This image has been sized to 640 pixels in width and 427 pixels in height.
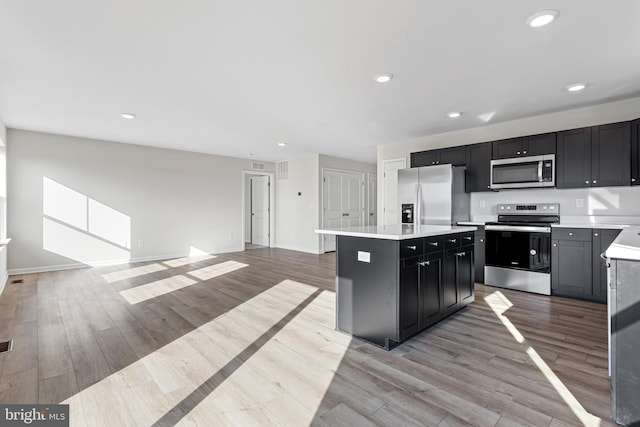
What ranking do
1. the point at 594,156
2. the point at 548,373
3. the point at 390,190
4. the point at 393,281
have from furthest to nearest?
the point at 390,190
the point at 594,156
the point at 393,281
the point at 548,373

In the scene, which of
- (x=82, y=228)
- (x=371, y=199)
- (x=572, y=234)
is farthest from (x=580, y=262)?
(x=82, y=228)

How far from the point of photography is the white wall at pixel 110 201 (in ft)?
17.0

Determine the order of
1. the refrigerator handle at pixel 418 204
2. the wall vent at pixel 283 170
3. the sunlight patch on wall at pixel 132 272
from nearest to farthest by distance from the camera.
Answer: the sunlight patch on wall at pixel 132 272, the refrigerator handle at pixel 418 204, the wall vent at pixel 283 170

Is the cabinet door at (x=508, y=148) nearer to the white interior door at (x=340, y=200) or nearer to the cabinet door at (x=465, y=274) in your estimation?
the cabinet door at (x=465, y=274)

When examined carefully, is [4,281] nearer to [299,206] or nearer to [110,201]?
[110,201]

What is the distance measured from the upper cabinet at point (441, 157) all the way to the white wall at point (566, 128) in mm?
335

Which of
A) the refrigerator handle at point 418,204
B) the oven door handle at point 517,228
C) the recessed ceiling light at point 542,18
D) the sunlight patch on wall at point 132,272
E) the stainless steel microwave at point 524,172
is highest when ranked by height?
the recessed ceiling light at point 542,18

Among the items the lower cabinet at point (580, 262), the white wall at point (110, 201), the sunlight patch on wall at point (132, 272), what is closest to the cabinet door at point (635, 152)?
the lower cabinet at point (580, 262)

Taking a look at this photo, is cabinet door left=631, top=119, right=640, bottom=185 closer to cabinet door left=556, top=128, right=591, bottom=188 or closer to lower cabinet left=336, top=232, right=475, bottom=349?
cabinet door left=556, top=128, right=591, bottom=188

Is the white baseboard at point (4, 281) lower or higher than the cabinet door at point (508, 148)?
lower

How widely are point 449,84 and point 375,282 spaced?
2325mm

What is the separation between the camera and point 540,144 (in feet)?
13.8

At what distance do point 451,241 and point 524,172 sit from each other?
7.10ft

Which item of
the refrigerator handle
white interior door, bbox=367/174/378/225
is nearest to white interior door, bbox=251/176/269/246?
white interior door, bbox=367/174/378/225
